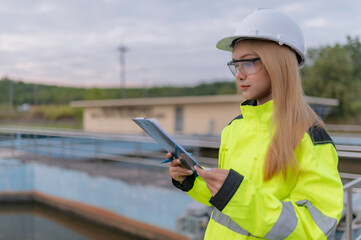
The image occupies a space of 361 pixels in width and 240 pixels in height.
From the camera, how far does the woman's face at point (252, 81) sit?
→ 1.06 meters

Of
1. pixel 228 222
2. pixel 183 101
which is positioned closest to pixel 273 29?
pixel 228 222

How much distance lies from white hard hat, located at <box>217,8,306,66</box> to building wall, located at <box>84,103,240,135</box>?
1147cm

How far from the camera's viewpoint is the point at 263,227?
2.90 ft

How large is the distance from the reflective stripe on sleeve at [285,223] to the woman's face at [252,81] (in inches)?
14.3

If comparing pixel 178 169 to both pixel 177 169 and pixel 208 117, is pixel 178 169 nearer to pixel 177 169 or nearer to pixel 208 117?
pixel 177 169

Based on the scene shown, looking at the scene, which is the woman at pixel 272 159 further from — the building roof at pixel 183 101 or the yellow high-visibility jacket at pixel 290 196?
the building roof at pixel 183 101

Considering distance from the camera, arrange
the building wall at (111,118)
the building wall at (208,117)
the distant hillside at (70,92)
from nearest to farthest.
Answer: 1. the building wall at (208,117)
2. the building wall at (111,118)
3. the distant hillside at (70,92)

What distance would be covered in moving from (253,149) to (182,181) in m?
0.29

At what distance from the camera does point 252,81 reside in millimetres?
1073

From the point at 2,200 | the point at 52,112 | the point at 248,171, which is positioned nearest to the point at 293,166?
the point at 248,171

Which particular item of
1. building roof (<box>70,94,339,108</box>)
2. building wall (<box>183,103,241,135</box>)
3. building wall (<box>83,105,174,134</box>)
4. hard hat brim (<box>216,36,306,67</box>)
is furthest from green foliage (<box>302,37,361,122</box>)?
hard hat brim (<box>216,36,306,67</box>)

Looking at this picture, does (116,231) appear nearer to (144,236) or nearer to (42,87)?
(144,236)

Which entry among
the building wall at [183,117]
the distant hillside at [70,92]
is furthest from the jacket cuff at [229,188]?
the distant hillside at [70,92]

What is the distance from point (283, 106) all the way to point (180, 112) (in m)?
15.5
